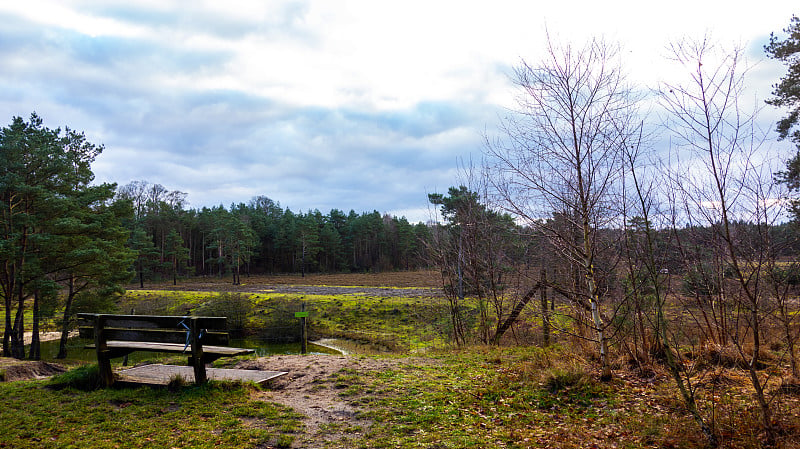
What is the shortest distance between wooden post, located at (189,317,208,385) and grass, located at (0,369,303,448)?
0.50 ft

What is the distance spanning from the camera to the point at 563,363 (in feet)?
20.7

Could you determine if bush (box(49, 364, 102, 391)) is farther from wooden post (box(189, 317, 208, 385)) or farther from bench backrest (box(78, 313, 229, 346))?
wooden post (box(189, 317, 208, 385))

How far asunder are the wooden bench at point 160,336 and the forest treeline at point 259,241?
4588 centimetres

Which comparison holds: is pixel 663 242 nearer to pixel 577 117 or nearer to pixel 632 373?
pixel 632 373

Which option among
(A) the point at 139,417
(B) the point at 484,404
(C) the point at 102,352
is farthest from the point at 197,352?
(B) the point at 484,404

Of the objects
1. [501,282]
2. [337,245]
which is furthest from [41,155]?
[337,245]

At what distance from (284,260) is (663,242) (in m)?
66.4

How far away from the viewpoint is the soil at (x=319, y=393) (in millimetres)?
4609

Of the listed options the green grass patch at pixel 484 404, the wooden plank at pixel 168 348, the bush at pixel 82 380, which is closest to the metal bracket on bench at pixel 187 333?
the wooden plank at pixel 168 348

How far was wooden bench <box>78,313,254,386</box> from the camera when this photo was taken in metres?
5.74

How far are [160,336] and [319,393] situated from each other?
7.70 ft

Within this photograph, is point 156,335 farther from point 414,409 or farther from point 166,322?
point 414,409

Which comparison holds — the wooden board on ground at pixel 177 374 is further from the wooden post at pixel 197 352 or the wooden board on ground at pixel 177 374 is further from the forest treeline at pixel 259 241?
the forest treeline at pixel 259 241

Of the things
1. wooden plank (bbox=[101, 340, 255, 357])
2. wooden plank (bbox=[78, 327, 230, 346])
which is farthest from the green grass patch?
wooden plank (bbox=[78, 327, 230, 346])
